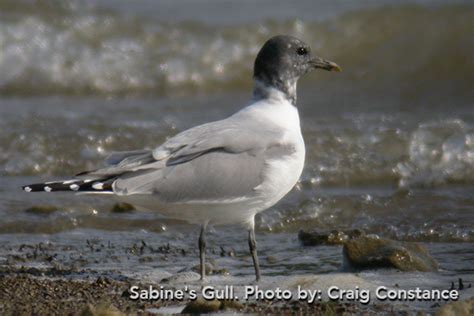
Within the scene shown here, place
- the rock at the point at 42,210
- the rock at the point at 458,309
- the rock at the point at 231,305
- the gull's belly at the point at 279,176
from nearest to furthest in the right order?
1. the rock at the point at 458,309
2. the rock at the point at 231,305
3. the gull's belly at the point at 279,176
4. the rock at the point at 42,210

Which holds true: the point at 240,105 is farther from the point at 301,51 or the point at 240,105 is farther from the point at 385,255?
the point at 385,255

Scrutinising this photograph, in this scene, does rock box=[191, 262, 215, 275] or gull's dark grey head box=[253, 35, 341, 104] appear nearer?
rock box=[191, 262, 215, 275]

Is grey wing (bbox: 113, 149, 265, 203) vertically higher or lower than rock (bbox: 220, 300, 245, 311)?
higher

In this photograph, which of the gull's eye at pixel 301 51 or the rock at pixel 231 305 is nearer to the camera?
the rock at pixel 231 305

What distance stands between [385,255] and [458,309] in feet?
3.55

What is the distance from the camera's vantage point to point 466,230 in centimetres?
648

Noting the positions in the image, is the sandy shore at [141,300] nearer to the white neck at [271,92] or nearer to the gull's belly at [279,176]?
the gull's belly at [279,176]

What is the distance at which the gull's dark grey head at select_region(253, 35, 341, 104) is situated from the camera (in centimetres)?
586

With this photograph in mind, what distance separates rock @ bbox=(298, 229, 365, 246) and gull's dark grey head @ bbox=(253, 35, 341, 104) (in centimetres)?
87

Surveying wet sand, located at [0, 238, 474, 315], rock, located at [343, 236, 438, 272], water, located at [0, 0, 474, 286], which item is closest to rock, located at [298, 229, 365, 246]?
water, located at [0, 0, 474, 286]

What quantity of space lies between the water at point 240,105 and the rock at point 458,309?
1154mm

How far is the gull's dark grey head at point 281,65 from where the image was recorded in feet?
19.2

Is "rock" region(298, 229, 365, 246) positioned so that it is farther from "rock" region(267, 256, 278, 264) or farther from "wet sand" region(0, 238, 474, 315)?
"wet sand" region(0, 238, 474, 315)

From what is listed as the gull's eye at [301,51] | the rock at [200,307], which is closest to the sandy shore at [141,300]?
the rock at [200,307]
